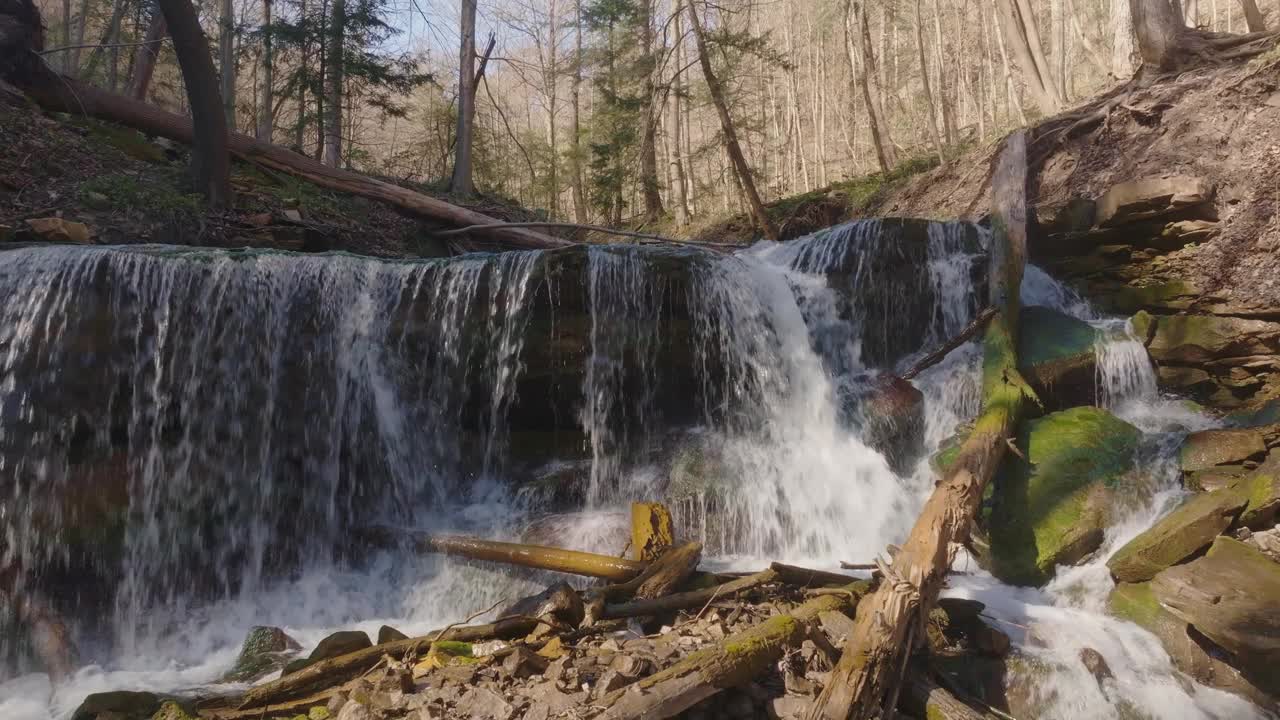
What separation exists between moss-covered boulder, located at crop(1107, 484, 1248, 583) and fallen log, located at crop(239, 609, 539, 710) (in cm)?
375

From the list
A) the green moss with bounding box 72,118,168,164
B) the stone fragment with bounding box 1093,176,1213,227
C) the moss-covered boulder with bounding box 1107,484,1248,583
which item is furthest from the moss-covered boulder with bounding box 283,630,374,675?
the green moss with bounding box 72,118,168,164

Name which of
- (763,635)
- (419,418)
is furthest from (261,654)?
(763,635)

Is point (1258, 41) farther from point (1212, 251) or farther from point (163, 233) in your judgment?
point (163, 233)

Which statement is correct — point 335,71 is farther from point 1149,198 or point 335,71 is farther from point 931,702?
point 931,702

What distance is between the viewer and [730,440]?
7152mm

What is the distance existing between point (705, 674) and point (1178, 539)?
3.49 metres

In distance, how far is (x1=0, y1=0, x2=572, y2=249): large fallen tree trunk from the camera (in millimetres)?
10278

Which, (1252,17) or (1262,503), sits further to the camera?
(1252,17)

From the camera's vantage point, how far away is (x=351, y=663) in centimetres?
369

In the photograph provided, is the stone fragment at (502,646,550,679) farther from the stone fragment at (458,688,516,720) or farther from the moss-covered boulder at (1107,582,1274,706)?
the moss-covered boulder at (1107,582,1274,706)

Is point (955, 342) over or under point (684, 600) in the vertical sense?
over

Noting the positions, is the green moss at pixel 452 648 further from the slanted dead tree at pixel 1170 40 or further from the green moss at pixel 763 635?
the slanted dead tree at pixel 1170 40

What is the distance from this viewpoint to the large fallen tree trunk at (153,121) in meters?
10.3

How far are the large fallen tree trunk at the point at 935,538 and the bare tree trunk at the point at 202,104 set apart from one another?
29.9 feet
